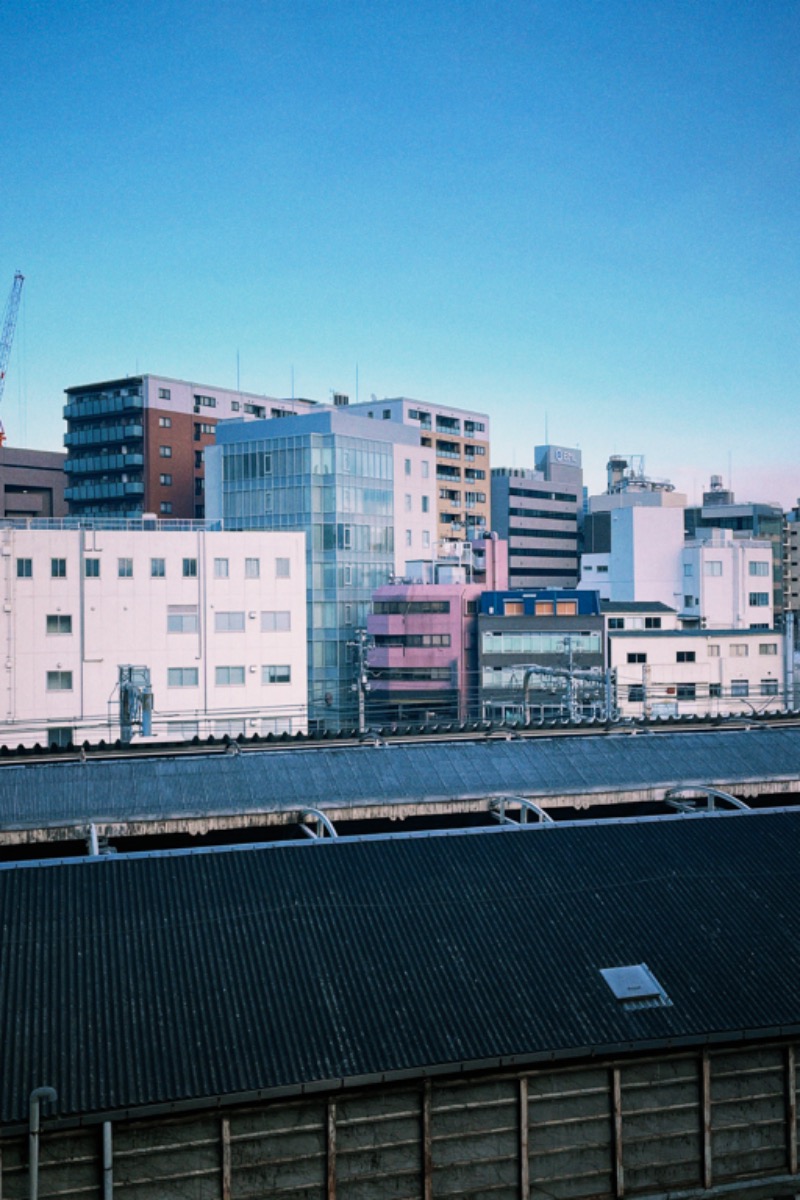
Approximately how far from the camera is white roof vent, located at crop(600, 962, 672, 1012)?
61.1ft

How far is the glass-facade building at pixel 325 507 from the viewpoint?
3354 inches

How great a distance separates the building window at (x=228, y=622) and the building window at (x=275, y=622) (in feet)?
3.72

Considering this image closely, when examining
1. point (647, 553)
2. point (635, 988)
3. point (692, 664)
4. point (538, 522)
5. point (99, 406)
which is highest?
point (99, 406)

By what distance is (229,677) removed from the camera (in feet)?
196

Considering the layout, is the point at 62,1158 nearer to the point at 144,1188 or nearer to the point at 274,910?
the point at 144,1188

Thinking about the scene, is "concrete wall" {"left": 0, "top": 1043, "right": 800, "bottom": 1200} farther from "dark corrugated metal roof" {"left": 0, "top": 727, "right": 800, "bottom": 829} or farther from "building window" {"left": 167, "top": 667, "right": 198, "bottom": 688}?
"building window" {"left": 167, "top": 667, "right": 198, "bottom": 688}

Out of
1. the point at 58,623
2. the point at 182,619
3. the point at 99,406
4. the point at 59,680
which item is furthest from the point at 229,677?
the point at 99,406

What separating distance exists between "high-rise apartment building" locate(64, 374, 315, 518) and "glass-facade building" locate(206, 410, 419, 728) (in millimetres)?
29285

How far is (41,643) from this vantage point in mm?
56562

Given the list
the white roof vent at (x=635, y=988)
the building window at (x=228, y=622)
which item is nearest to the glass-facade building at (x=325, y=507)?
the building window at (x=228, y=622)

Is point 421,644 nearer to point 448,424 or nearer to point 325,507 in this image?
point 325,507

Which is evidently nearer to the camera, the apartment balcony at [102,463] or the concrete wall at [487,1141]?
the concrete wall at [487,1141]

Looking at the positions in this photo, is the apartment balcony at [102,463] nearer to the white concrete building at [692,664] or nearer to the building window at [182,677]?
the white concrete building at [692,664]

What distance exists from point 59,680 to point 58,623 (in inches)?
103
